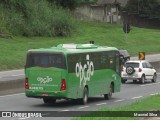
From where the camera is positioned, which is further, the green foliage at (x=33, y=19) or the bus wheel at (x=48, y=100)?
the green foliage at (x=33, y=19)

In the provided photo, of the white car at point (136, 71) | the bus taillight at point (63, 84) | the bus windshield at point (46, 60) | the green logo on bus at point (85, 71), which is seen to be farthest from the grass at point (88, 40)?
the bus taillight at point (63, 84)

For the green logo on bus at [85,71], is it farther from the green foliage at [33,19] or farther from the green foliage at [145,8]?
the green foliage at [145,8]

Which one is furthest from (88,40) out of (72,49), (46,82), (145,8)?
(46,82)

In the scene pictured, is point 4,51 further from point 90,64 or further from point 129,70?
point 90,64

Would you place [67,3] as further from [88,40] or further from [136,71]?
[136,71]

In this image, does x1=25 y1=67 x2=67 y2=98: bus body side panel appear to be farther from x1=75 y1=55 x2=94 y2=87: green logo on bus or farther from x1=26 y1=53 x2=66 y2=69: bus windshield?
x1=75 y1=55 x2=94 y2=87: green logo on bus

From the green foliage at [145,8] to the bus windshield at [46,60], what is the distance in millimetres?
73263

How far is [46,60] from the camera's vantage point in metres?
27.0

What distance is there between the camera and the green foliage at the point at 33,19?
66.6 metres

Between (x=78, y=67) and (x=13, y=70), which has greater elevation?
(x=78, y=67)

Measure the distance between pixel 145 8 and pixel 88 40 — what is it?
111ft

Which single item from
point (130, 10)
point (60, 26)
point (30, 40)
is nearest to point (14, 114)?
point (30, 40)

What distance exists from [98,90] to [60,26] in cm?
4273

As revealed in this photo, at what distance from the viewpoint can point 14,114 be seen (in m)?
22.6
